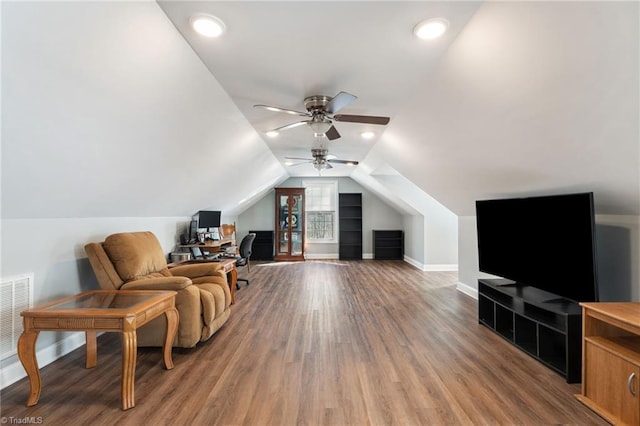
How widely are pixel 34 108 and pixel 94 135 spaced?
1.49ft

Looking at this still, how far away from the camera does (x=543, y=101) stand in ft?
6.05

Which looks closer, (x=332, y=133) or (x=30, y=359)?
(x=30, y=359)

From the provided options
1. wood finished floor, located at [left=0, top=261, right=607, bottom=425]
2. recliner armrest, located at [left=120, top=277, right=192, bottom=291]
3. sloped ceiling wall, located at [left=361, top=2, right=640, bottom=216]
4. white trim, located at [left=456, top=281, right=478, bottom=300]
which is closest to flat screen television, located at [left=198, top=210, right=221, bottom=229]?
wood finished floor, located at [left=0, top=261, right=607, bottom=425]

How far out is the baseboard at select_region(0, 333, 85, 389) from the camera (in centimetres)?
213

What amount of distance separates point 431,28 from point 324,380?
2.59 m

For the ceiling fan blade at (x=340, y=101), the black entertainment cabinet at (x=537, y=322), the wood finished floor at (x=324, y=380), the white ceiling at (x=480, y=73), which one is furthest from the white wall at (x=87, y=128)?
the black entertainment cabinet at (x=537, y=322)

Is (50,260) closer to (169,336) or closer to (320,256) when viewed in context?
(169,336)

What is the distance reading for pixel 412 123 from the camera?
3203 mm

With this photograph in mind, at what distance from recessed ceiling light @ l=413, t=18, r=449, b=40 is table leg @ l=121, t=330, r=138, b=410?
269 cm

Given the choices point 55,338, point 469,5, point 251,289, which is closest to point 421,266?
point 251,289

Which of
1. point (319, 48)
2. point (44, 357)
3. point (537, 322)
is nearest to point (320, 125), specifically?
point (319, 48)

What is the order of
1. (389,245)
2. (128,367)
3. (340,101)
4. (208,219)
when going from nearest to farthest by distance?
(128,367) < (340,101) < (208,219) < (389,245)

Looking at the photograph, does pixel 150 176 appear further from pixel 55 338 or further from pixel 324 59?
pixel 324 59

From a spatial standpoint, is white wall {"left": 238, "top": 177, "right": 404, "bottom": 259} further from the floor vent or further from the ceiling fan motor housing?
the floor vent
